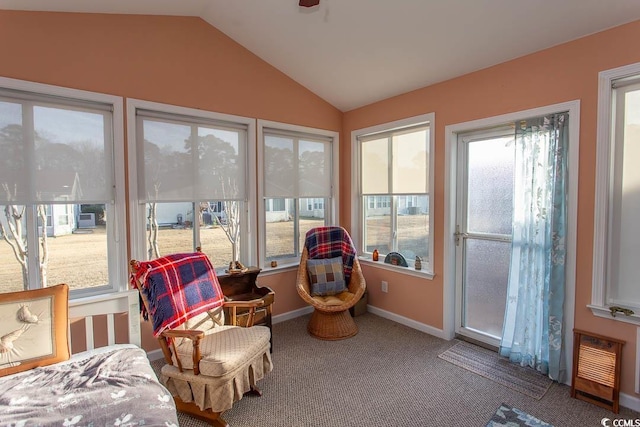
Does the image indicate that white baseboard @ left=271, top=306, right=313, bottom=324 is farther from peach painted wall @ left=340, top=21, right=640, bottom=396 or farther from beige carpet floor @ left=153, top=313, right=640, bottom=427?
peach painted wall @ left=340, top=21, right=640, bottom=396

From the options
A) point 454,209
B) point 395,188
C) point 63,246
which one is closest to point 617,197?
point 454,209

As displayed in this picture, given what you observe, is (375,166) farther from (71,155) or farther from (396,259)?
(71,155)

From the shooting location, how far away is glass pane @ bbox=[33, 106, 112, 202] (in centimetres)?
227

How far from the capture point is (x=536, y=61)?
2.44 metres

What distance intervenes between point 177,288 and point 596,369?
295cm

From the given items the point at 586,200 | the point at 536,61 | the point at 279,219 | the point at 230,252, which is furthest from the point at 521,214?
the point at 230,252

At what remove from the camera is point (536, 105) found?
2449mm

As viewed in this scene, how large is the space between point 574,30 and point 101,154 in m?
3.64

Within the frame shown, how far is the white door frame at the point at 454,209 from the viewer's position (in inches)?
89.3

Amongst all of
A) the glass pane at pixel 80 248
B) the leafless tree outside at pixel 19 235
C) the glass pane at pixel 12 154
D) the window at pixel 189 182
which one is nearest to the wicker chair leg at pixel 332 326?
the window at pixel 189 182

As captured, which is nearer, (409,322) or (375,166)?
(409,322)

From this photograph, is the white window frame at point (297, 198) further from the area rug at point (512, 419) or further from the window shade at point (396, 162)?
the area rug at point (512, 419)

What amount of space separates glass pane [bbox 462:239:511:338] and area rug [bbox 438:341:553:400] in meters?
0.23

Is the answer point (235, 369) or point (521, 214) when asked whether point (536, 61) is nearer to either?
point (521, 214)
